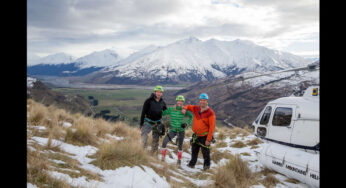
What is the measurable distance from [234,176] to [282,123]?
267 centimetres

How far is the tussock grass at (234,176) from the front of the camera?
4923mm

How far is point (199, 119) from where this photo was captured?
655 centimetres

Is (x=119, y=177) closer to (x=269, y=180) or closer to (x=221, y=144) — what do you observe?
(x=269, y=180)

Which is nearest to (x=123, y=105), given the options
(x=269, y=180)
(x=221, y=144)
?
(x=221, y=144)

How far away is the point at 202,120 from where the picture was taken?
6.49 m

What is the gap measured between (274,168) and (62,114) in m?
8.22

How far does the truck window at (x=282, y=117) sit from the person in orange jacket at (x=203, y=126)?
7.86 ft

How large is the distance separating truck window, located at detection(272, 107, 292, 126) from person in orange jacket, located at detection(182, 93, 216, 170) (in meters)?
2.40

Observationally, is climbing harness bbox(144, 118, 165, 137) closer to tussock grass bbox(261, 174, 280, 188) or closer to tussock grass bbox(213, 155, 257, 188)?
tussock grass bbox(213, 155, 257, 188)

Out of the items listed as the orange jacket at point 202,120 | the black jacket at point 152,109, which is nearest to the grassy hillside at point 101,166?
the orange jacket at point 202,120

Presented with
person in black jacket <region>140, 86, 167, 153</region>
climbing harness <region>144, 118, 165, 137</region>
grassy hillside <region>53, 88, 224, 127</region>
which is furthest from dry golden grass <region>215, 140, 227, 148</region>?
grassy hillside <region>53, 88, 224, 127</region>
